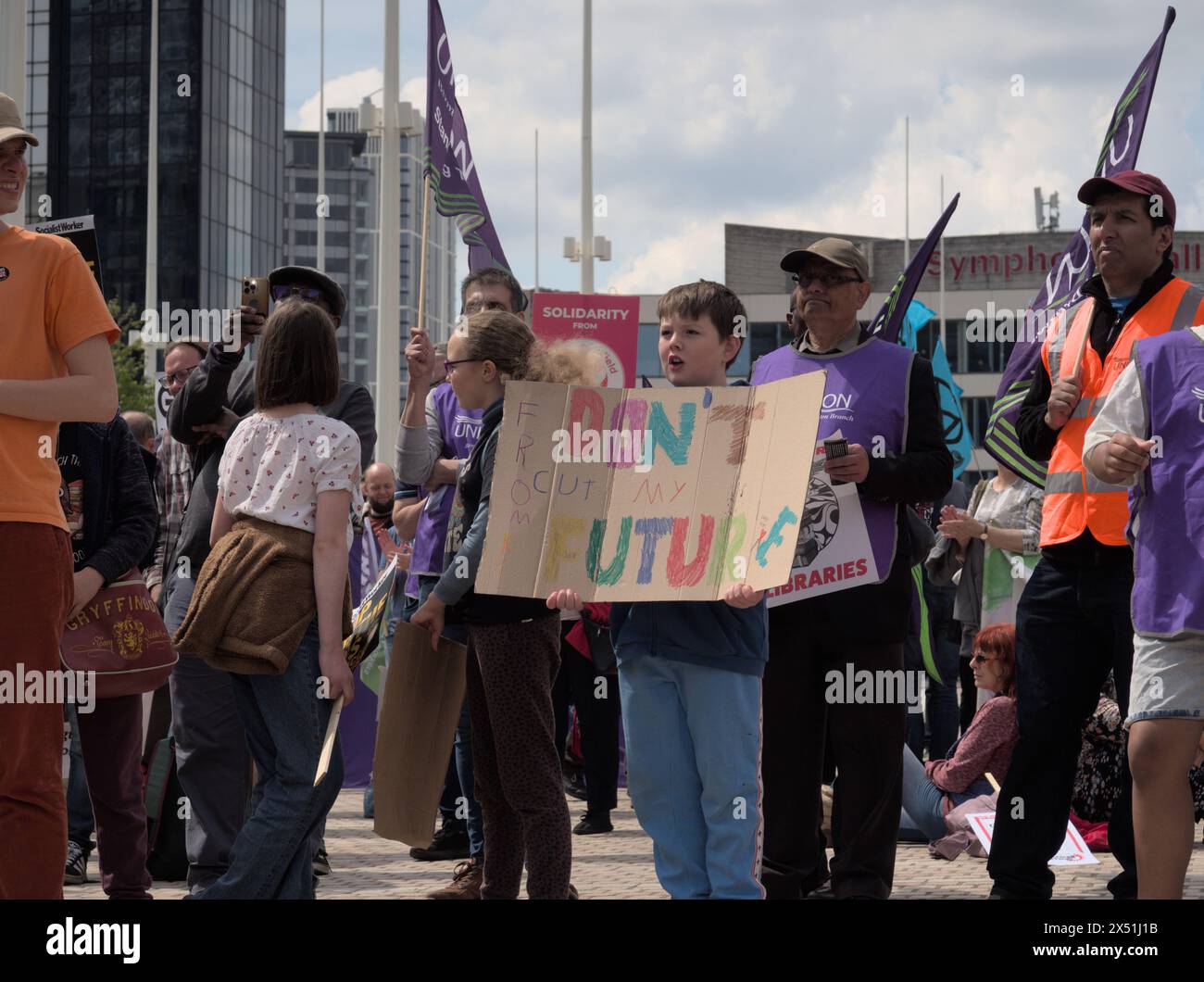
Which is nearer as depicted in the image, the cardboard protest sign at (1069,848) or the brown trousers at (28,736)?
the brown trousers at (28,736)

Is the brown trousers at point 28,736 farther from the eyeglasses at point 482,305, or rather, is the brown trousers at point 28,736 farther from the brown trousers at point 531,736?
the eyeglasses at point 482,305

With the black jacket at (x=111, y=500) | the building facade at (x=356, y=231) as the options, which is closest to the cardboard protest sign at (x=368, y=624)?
the black jacket at (x=111, y=500)

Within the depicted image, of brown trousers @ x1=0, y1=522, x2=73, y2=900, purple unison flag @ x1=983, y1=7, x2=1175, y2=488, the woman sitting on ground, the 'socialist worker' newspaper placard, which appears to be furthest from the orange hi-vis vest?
brown trousers @ x1=0, y1=522, x2=73, y2=900

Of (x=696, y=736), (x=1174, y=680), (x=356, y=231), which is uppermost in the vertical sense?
(x=356, y=231)

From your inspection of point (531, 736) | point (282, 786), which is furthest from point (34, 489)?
point (531, 736)

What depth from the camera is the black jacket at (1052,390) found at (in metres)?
5.57

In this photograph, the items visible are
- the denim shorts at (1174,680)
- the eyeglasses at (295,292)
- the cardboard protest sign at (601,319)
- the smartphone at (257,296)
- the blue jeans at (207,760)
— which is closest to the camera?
the denim shorts at (1174,680)

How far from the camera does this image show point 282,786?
5.33 meters

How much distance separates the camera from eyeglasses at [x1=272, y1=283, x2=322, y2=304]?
675 cm

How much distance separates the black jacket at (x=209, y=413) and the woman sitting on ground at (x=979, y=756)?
133 inches

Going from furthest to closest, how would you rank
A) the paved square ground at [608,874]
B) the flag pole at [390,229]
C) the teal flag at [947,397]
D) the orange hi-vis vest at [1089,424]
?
the flag pole at [390,229]
the teal flag at [947,397]
the paved square ground at [608,874]
the orange hi-vis vest at [1089,424]

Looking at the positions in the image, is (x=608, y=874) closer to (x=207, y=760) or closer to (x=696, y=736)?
(x=207, y=760)

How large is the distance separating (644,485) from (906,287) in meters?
3.19

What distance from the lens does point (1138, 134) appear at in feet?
22.6
